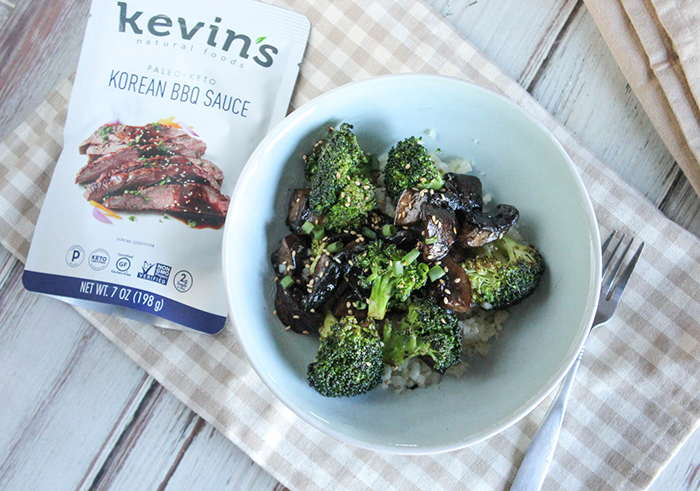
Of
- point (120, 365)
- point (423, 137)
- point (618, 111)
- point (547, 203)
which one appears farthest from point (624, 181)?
point (120, 365)

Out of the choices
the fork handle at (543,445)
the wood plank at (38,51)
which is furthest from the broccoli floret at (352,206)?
the wood plank at (38,51)

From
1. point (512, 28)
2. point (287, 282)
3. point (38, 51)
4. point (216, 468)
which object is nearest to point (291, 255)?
point (287, 282)

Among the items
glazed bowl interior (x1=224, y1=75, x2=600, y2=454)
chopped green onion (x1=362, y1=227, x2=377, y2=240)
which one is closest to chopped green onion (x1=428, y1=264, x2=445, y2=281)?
chopped green onion (x1=362, y1=227, x2=377, y2=240)

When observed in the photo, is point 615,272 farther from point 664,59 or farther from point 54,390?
point 54,390

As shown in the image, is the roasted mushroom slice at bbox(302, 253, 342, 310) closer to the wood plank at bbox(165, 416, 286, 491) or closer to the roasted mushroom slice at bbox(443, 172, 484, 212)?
the roasted mushroom slice at bbox(443, 172, 484, 212)

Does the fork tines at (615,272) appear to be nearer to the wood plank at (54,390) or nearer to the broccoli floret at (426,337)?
the broccoli floret at (426,337)

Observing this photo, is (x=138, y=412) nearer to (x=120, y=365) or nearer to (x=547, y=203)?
(x=120, y=365)

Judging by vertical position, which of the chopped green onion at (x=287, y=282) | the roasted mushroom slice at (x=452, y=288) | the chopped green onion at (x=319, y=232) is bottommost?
the chopped green onion at (x=287, y=282)
